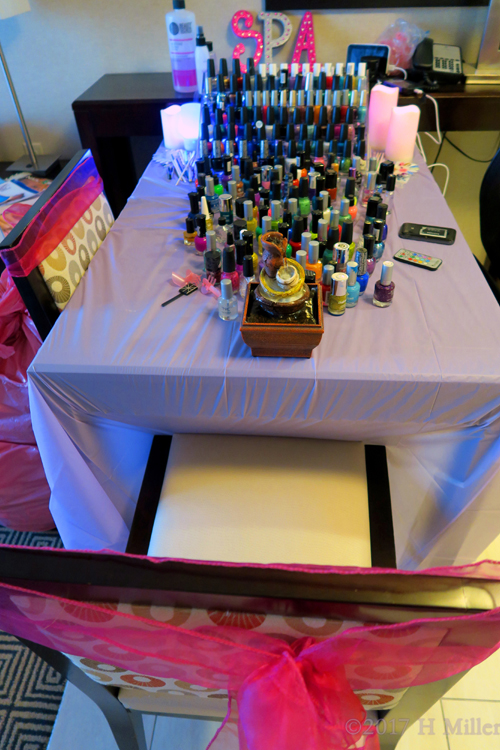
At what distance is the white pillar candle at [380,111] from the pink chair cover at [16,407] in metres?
1.27

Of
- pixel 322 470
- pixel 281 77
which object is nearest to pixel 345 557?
pixel 322 470

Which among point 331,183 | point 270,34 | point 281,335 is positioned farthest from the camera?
point 270,34

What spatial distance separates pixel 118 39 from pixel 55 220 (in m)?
1.45

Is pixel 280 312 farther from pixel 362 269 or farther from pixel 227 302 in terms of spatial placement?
pixel 362 269

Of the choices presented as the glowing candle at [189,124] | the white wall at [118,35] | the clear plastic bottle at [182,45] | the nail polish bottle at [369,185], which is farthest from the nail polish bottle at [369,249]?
the white wall at [118,35]

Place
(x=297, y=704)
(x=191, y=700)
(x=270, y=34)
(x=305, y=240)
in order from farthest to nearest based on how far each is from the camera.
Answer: (x=270, y=34) → (x=305, y=240) → (x=191, y=700) → (x=297, y=704)

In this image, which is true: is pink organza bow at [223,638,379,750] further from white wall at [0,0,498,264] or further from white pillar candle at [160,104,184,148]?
white wall at [0,0,498,264]

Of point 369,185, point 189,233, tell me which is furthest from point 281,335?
point 369,185

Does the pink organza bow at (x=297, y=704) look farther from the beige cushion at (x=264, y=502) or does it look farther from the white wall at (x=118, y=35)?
the white wall at (x=118, y=35)

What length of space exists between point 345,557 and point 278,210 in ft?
2.66

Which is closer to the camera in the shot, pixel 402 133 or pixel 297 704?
pixel 297 704

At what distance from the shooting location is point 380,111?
1.57 meters

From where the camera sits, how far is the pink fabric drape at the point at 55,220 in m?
0.94

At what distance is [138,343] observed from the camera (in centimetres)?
92
